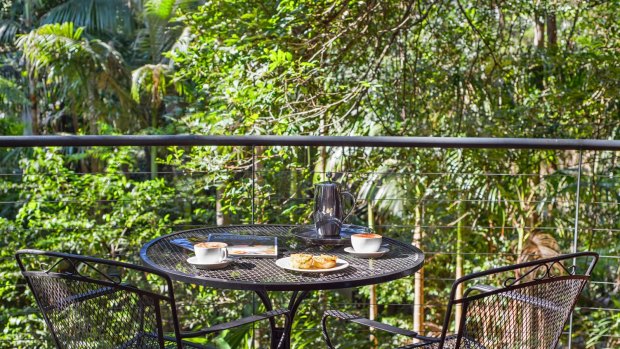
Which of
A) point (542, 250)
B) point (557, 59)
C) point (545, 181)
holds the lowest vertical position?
point (542, 250)

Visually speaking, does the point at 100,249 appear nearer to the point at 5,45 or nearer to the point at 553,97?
the point at 553,97

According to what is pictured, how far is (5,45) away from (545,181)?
11.1 m

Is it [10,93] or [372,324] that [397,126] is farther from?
[10,93]

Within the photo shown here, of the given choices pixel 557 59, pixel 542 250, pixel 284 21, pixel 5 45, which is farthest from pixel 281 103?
pixel 5 45

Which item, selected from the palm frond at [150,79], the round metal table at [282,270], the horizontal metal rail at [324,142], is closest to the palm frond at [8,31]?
the palm frond at [150,79]

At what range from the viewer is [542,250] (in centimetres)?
477

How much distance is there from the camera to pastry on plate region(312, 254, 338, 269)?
180cm

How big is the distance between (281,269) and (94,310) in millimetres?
484

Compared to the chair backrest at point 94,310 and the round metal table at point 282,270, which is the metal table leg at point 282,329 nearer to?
the round metal table at point 282,270

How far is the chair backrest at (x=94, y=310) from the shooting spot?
1.53m

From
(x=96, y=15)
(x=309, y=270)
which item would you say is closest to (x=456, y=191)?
(x=309, y=270)

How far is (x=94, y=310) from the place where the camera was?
160 centimetres

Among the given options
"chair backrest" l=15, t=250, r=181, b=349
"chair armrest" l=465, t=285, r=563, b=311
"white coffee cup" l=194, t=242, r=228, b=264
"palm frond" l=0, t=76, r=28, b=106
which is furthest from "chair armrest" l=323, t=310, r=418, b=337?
"palm frond" l=0, t=76, r=28, b=106

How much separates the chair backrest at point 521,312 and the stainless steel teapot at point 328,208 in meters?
0.56
